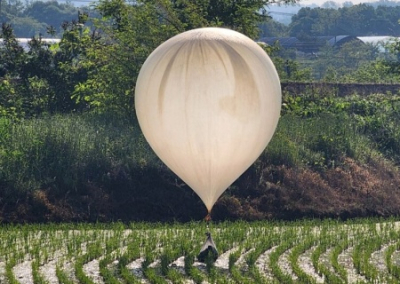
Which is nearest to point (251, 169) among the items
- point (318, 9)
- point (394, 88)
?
point (394, 88)

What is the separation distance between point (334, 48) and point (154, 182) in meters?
74.5

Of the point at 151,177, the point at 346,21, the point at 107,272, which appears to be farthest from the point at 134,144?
the point at 346,21

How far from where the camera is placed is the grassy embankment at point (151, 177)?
23.5m

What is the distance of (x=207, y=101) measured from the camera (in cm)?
1691

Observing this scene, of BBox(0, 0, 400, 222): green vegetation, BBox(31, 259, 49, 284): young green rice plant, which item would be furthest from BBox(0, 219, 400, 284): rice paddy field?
BBox(0, 0, 400, 222): green vegetation

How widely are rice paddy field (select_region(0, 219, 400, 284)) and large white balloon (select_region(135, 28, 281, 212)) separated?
1.67 metres

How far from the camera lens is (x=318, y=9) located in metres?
145

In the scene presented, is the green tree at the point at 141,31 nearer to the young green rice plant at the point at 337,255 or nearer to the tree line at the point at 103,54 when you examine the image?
the tree line at the point at 103,54

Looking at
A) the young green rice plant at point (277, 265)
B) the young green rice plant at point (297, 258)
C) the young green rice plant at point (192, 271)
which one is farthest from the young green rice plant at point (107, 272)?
the young green rice plant at point (297, 258)

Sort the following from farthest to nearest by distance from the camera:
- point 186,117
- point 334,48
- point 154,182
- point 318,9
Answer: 1. point 318,9
2. point 334,48
3. point 154,182
4. point 186,117

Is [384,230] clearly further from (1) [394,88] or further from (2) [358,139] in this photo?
(1) [394,88]

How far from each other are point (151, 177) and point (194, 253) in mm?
6562

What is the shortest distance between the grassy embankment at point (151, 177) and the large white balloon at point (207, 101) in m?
6.17

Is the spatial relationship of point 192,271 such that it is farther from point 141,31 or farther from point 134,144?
point 141,31
